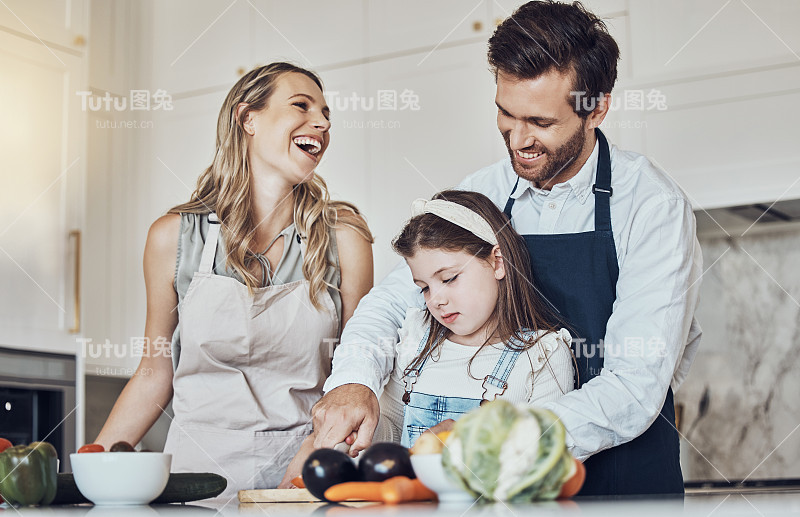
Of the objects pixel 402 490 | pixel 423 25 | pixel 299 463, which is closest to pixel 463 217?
pixel 299 463

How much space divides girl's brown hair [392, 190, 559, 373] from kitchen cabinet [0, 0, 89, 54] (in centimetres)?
178

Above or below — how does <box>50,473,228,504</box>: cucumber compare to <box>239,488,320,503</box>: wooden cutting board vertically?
above

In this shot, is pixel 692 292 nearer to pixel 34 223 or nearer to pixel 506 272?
pixel 506 272

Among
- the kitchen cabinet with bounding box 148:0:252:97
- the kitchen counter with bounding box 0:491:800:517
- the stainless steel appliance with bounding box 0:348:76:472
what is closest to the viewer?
the kitchen counter with bounding box 0:491:800:517

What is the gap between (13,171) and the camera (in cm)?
256

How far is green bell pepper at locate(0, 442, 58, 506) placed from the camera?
88 cm

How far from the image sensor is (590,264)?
139 centimetres

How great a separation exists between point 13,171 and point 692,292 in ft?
6.77

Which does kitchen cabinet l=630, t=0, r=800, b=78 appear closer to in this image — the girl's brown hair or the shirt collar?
the shirt collar

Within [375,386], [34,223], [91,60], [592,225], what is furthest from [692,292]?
[91,60]

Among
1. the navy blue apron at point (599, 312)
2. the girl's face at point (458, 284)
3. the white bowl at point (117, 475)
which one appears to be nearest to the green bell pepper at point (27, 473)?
the white bowl at point (117, 475)

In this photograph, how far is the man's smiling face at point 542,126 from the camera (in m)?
1.42

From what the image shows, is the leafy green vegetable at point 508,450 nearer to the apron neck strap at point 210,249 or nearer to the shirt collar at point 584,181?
the shirt collar at point 584,181

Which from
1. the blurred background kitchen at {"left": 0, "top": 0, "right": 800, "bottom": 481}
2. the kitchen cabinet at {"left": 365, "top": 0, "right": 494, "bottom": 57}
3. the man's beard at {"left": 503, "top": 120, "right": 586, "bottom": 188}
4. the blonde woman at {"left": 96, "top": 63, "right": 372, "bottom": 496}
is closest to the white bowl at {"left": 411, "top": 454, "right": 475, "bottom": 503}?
the man's beard at {"left": 503, "top": 120, "right": 586, "bottom": 188}
